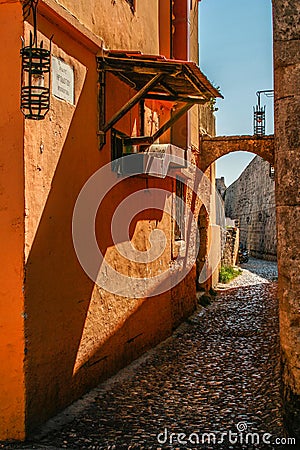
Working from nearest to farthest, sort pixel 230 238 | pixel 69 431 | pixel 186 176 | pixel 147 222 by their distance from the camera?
pixel 69 431, pixel 147 222, pixel 186 176, pixel 230 238

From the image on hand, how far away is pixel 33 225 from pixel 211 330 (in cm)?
579

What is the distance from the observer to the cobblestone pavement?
14.1 ft

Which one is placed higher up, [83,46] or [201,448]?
[83,46]

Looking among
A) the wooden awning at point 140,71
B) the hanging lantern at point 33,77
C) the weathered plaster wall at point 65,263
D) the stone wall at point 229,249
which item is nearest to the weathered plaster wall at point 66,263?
the weathered plaster wall at point 65,263

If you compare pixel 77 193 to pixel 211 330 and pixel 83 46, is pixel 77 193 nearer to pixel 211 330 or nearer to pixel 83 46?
pixel 83 46

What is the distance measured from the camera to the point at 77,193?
5.22 meters

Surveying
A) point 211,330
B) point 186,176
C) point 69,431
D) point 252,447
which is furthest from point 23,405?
point 186,176

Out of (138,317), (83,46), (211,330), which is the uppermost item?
(83,46)

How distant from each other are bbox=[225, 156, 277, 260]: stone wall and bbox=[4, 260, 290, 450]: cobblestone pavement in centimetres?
2040

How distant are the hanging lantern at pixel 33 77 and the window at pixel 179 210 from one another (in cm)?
648

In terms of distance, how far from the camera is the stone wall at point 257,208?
2923 centimetres

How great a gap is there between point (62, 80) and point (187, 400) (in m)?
3.39

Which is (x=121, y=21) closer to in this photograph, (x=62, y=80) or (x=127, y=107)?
(x=127, y=107)

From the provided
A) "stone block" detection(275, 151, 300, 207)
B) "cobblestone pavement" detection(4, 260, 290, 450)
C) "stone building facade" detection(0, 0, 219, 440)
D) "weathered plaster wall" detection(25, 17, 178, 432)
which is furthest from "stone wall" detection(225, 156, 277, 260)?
"stone block" detection(275, 151, 300, 207)
